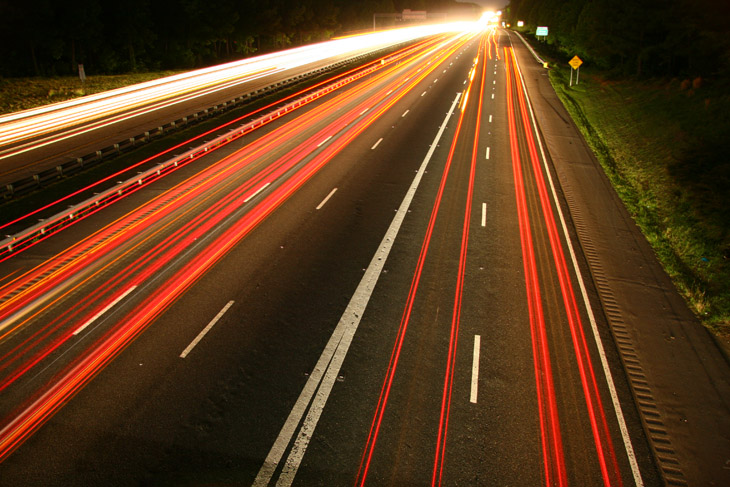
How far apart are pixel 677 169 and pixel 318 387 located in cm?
1997

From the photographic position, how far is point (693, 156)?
70.4 ft

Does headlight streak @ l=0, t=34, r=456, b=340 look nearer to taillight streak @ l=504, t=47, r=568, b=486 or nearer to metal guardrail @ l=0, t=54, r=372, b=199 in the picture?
metal guardrail @ l=0, t=54, r=372, b=199

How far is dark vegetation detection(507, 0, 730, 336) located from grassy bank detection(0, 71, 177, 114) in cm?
4036

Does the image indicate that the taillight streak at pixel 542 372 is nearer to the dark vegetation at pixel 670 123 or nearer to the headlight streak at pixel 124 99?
the dark vegetation at pixel 670 123

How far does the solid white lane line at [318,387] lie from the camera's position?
7781mm

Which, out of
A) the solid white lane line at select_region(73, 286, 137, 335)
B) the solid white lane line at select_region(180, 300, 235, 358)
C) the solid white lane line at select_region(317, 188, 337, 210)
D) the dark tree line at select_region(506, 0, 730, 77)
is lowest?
the solid white lane line at select_region(180, 300, 235, 358)

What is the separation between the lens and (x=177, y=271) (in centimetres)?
1344

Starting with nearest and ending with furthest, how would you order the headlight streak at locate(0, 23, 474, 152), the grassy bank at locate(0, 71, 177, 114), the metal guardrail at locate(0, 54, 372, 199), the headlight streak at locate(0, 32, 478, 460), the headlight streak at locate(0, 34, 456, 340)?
the headlight streak at locate(0, 32, 478, 460) < the headlight streak at locate(0, 34, 456, 340) < the metal guardrail at locate(0, 54, 372, 199) < the headlight streak at locate(0, 23, 474, 152) < the grassy bank at locate(0, 71, 177, 114)

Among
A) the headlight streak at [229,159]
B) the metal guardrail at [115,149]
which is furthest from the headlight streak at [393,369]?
the metal guardrail at [115,149]

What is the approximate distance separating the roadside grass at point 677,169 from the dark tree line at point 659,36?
2.19 metres

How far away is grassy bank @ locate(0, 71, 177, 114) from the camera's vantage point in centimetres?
3500

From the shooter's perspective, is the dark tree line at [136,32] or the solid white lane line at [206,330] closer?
the solid white lane line at [206,330]

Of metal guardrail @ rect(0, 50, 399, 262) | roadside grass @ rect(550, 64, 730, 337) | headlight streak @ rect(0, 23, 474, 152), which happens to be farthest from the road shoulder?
headlight streak @ rect(0, 23, 474, 152)

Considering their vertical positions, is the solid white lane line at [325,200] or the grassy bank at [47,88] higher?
the grassy bank at [47,88]
